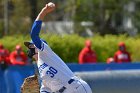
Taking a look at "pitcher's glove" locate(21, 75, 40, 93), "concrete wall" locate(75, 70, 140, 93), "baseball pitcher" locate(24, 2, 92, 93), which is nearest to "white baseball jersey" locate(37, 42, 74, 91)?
"baseball pitcher" locate(24, 2, 92, 93)

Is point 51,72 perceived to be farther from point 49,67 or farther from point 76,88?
point 76,88

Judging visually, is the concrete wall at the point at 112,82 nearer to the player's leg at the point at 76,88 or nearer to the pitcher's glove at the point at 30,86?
the pitcher's glove at the point at 30,86

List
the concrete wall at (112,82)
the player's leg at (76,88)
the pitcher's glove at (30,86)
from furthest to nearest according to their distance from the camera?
the concrete wall at (112,82), the pitcher's glove at (30,86), the player's leg at (76,88)

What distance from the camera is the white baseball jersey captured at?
6.83 meters

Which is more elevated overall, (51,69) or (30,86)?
(51,69)

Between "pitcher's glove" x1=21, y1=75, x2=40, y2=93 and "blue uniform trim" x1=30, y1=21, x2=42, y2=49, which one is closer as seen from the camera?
"blue uniform trim" x1=30, y1=21, x2=42, y2=49

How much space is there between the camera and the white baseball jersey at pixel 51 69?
6832 millimetres

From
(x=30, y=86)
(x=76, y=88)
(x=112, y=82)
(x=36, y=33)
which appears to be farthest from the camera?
(x=112, y=82)

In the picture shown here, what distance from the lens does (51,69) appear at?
6.84 m

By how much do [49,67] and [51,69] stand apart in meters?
0.04

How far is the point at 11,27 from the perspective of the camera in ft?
139

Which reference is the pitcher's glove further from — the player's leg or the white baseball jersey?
the player's leg

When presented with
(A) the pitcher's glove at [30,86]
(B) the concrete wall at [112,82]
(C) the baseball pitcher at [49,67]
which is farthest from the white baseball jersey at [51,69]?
(B) the concrete wall at [112,82]

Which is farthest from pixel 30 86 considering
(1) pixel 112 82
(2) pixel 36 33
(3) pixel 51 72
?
(1) pixel 112 82
